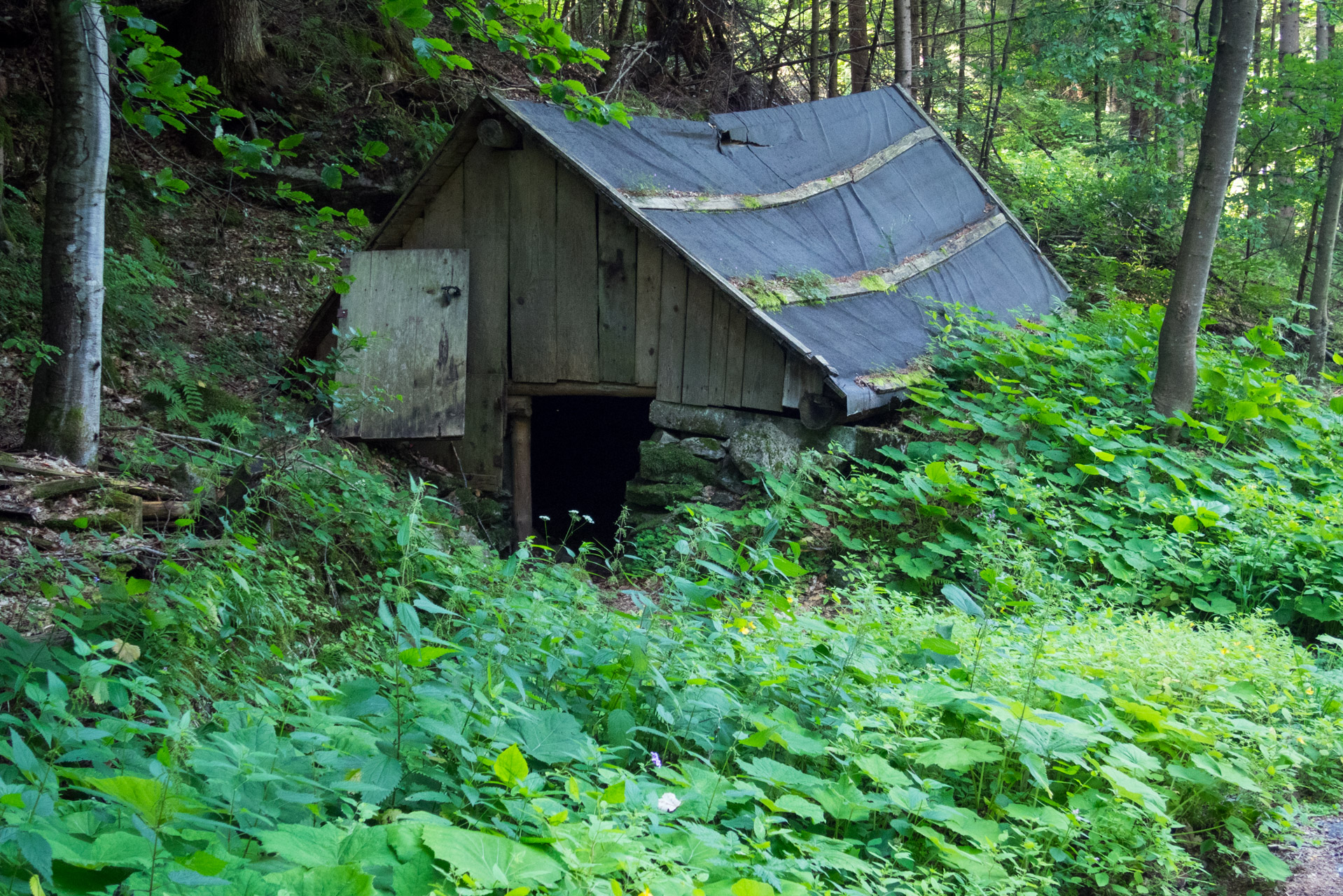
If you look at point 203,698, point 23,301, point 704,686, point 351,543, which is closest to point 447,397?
point 351,543

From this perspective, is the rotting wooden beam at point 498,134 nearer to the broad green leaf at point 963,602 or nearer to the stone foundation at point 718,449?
the stone foundation at point 718,449

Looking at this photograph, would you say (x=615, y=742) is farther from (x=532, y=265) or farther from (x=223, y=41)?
(x=223, y=41)

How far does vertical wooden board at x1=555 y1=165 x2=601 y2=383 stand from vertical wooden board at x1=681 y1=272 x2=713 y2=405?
764 millimetres

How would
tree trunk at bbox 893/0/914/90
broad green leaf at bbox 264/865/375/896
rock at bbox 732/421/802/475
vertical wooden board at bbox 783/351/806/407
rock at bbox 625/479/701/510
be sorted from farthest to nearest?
tree trunk at bbox 893/0/914/90 < rock at bbox 625/479/701/510 < rock at bbox 732/421/802/475 < vertical wooden board at bbox 783/351/806/407 < broad green leaf at bbox 264/865/375/896

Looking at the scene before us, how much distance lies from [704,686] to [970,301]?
21.5 ft

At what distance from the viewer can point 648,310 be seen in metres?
6.54

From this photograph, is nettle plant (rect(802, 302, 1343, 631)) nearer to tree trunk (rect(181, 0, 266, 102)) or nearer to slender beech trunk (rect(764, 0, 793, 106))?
slender beech trunk (rect(764, 0, 793, 106))

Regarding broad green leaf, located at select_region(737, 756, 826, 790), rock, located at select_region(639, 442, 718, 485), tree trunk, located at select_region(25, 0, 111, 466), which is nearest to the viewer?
broad green leaf, located at select_region(737, 756, 826, 790)

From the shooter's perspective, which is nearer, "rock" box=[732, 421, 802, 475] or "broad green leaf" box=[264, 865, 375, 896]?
"broad green leaf" box=[264, 865, 375, 896]

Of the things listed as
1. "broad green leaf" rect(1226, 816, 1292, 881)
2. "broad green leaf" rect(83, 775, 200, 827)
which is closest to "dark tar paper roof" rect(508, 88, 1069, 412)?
"broad green leaf" rect(1226, 816, 1292, 881)

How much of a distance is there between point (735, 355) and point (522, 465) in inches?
87.0

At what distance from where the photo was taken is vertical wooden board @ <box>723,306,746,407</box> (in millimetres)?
6184

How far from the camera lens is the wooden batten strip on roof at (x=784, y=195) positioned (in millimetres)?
6566

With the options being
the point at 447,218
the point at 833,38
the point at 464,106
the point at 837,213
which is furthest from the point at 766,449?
the point at 833,38
